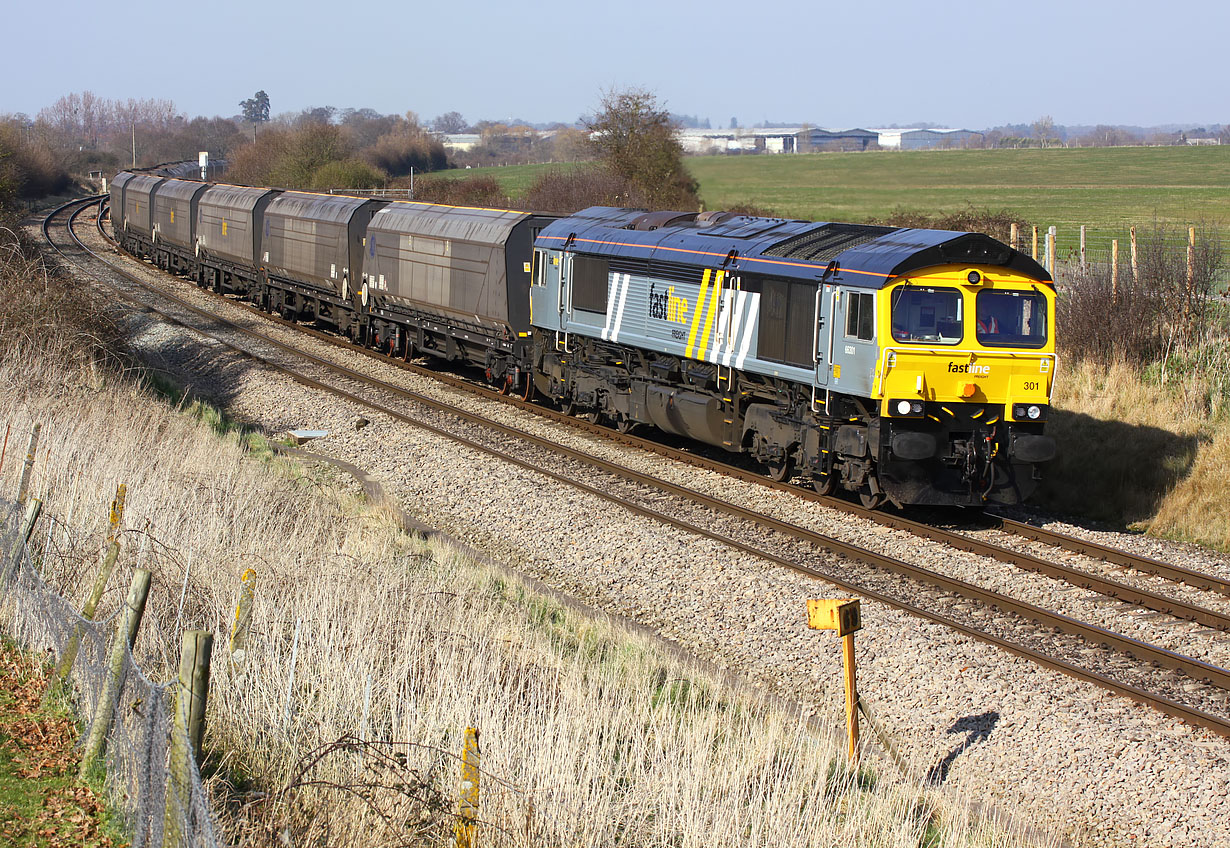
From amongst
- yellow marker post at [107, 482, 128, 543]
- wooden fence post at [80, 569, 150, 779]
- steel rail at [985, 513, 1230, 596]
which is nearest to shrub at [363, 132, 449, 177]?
steel rail at [985, 513, 1230, 596]

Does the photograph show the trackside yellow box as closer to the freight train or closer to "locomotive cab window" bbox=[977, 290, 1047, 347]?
the freight train

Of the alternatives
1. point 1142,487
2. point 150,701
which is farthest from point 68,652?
point 1142,487

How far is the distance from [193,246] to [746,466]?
1094 inches

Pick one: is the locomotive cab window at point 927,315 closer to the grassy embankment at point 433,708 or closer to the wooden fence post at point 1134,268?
the grassy embankment at point 433,708

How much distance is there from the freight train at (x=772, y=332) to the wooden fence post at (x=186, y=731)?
30.5 feet

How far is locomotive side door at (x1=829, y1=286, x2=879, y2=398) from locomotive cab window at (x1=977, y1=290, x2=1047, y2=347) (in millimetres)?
1354

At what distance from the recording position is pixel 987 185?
43062 mm

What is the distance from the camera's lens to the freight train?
1305 centimetres

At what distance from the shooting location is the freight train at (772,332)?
42.8 ft

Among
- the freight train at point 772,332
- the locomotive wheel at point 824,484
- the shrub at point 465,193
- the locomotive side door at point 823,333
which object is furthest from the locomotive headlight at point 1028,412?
the shrub at point 465,193

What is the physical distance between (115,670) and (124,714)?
44cm

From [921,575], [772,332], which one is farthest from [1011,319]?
[921,575]

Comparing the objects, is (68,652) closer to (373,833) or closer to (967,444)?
(373,833)

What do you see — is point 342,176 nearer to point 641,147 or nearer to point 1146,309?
point 641,147
